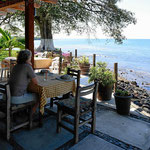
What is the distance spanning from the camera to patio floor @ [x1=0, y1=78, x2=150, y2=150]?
250cm

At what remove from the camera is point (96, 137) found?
2.78 m

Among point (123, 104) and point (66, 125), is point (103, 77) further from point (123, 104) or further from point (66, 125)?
point (66, 125)

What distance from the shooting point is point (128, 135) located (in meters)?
2.88

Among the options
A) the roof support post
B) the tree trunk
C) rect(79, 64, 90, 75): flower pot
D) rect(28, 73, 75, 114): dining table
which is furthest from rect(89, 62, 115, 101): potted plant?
the tree trunk

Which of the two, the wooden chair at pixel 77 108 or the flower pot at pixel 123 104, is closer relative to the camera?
the wooden chair at pixel 77 108

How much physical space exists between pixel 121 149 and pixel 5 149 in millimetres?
1668

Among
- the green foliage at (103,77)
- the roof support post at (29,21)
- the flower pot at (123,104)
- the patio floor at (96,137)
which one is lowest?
the patio floor at (96,137)

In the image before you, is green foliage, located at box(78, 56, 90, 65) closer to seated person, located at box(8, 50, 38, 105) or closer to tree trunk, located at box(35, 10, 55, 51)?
seated person, located at box(8, 50, 38, 105)

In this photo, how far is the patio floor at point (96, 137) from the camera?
2.50m

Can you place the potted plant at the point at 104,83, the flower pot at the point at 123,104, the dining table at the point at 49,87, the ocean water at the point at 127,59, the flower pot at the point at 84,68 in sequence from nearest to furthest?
1. the dining table at the point at 49,87
2. the flower pot at the point at 123,104
3. the potted plant at the point at 104,83
4. the flower pot at the point at 84,68
5. the ocean water at the point at 127,59

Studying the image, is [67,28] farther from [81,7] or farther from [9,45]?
[9,45]

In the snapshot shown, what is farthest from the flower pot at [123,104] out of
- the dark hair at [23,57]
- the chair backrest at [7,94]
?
the chair backrest at [7,94]

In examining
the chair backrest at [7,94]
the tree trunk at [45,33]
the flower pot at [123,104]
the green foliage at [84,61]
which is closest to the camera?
the chair backrest at [7,94]

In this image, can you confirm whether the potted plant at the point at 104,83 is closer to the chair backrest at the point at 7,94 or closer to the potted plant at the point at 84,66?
the chair backrest at the point at 7,94
